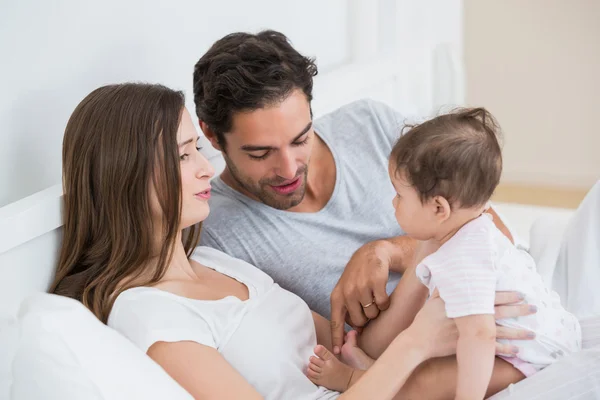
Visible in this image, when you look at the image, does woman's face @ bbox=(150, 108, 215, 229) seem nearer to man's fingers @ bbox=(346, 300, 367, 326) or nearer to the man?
the man

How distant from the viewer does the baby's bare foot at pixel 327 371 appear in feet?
5.32

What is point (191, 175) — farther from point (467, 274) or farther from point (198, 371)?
point (467, 274)

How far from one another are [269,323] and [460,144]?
537 mm

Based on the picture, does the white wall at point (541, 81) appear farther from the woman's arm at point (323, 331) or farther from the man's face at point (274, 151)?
the woman's arm at point (323, 331)

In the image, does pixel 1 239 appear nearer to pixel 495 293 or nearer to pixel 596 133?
pixel 495 293

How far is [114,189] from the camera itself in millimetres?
1523

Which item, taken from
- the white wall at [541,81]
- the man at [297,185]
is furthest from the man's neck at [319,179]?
the white wall at [541,81]

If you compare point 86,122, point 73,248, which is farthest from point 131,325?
point 86,122

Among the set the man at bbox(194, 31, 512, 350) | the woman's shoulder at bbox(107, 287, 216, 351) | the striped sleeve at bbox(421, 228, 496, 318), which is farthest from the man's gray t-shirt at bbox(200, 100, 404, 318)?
the striped sleeve at bbox(421, 228, 496, 318)

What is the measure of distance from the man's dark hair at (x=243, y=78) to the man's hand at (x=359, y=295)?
42cm

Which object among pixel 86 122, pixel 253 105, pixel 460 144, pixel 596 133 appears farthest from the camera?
pixel 596 133

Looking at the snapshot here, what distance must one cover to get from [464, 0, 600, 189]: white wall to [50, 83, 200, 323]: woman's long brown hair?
3367mm

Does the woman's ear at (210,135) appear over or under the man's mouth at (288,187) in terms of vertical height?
over

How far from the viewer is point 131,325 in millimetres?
1439
